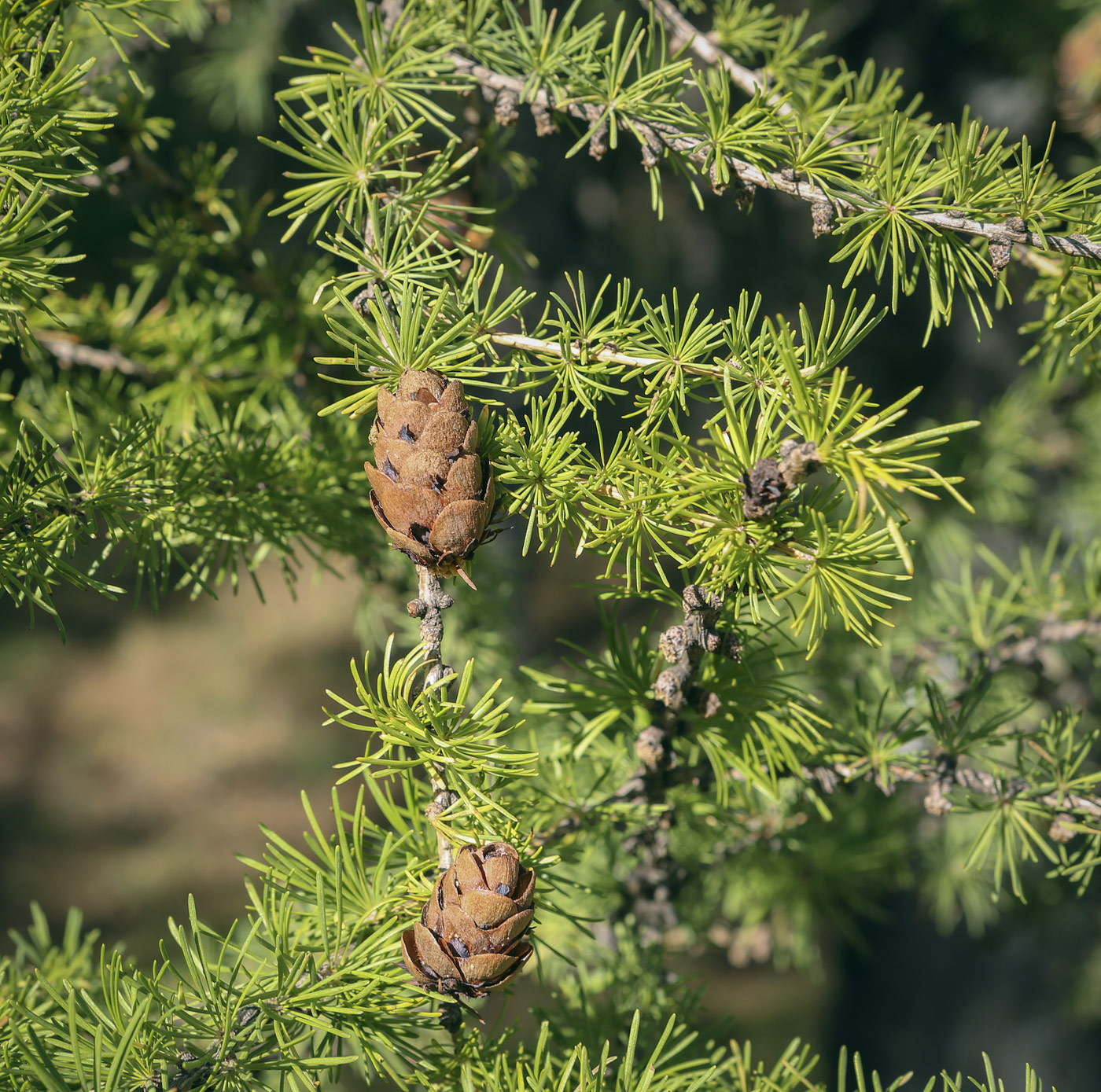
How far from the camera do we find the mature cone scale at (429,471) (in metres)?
0.29

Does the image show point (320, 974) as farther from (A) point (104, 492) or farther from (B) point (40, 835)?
(B) point (40, 835)

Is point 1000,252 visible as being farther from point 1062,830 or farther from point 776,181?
point 1062,830

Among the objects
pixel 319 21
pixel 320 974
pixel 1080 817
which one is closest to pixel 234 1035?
pixel 320 974

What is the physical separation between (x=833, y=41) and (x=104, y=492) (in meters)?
1.63

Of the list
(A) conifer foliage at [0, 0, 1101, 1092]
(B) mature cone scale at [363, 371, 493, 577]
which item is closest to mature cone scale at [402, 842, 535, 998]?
(A) conifer foliage at [0, 0, 1101, 1092]

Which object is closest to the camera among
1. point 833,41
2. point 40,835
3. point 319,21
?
point 319,21

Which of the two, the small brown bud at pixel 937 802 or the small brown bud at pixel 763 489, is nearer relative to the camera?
the small brown bud at pixel 763 489

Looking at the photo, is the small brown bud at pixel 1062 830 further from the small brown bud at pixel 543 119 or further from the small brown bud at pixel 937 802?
the small brown bud at pixel 543 119

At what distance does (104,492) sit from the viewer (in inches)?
14.5

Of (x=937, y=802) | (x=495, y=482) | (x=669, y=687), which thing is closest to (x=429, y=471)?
(x=495, y=482)

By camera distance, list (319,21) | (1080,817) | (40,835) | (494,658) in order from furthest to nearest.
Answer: (40,835) < (319,21) < (494,658) < (1080,817)

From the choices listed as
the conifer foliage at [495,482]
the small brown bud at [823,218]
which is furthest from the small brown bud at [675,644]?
the small brown bud at [823,218]

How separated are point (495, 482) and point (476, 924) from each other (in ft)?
0.53

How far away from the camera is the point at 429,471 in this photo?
0.29 m
